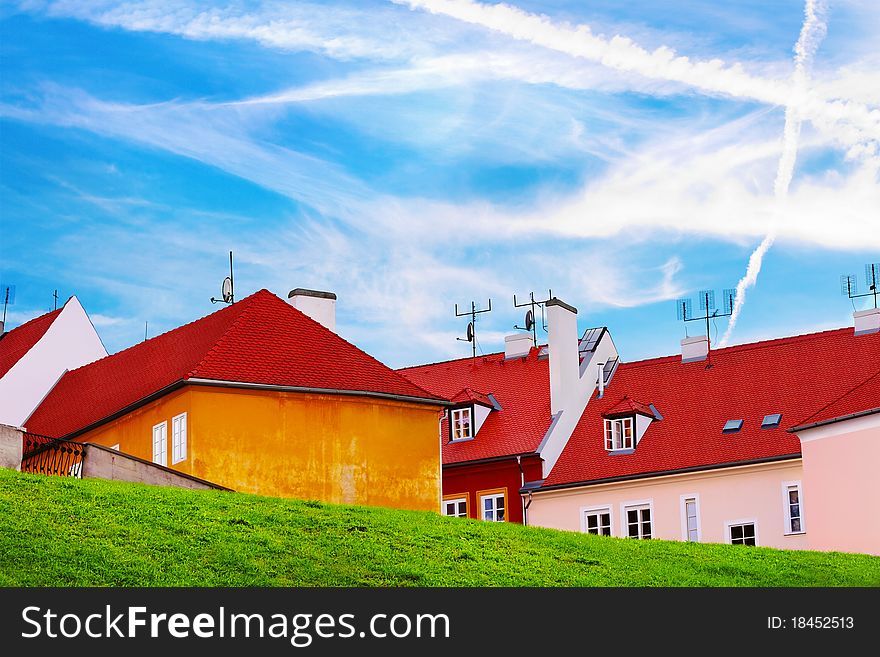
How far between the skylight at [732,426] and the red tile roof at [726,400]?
0.59 ft

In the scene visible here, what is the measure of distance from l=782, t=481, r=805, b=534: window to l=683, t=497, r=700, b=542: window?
3270mm

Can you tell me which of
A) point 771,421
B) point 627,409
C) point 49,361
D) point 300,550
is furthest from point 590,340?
point 300,550

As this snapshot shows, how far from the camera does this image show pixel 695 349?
209ft

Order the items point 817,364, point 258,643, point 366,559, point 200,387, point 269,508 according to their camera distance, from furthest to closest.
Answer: point 817,364 < point 200,387 < point 269,508 < point 366,559 < point 258,643

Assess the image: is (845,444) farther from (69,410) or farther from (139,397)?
(69,410)

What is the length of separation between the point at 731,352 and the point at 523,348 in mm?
8673

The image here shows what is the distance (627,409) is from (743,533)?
7.18 m

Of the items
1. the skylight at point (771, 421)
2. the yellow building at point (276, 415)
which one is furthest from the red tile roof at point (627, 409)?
the yellow building at point (276, 415)

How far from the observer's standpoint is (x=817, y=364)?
195 feet

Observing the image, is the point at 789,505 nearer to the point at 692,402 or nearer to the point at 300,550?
the point at 692,402

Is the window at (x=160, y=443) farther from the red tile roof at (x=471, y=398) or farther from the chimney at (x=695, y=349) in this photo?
the chimney at (x=695, y=349)

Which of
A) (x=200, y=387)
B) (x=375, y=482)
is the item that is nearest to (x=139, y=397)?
(x=200, y=387)

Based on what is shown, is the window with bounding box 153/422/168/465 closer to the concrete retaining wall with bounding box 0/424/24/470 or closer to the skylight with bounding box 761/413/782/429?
the concrete retaining wall with bounding box 0/424/24/470

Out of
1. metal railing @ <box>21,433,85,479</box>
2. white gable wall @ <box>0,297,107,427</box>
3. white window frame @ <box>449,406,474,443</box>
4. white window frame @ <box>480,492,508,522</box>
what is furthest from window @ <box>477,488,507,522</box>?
metal railing @ <box>21,433,85,479</box>
